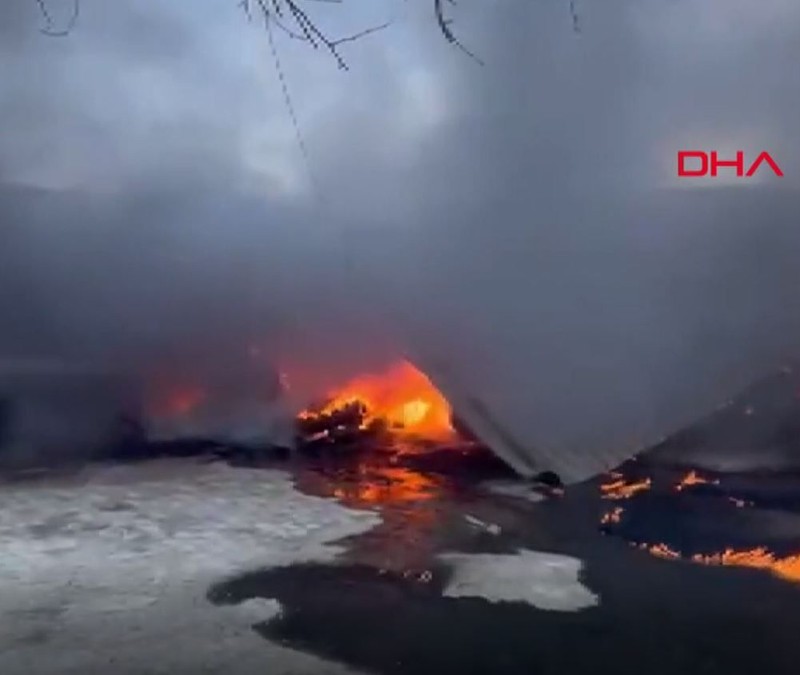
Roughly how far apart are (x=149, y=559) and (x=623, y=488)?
211 centimetres

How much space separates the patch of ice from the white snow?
1.65 ft

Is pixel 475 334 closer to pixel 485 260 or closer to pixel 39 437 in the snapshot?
pixel 485 260

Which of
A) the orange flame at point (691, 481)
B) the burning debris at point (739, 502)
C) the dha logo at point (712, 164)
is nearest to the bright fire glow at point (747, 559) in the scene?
the burning debris at point (739, 502)

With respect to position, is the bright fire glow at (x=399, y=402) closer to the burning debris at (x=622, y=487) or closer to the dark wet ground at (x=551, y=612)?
the dark wet ground at (x=551, y=612)

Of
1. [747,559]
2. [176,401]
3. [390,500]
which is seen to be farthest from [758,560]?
[176,401]

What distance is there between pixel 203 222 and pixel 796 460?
3.40 metres

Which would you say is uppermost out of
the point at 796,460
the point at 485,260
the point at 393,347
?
the point at 485,260

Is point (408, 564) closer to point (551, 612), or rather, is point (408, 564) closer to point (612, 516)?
point (551, 612)

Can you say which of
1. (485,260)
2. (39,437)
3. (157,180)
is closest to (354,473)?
(485,260)

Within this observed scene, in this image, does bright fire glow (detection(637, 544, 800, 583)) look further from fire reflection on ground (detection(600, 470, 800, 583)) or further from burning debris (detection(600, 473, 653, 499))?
burning debris (detection(600, 473, 653, 499))

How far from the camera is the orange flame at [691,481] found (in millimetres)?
4875

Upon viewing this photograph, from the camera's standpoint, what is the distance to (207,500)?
4.61 m

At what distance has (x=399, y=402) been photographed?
5828 mm

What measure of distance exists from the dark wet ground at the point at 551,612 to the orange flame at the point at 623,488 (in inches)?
1.8
